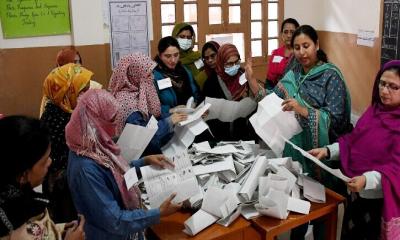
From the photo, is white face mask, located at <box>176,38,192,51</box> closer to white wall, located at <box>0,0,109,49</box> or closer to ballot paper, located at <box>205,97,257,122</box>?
white wall, located at <box>0,0,109,49</box>

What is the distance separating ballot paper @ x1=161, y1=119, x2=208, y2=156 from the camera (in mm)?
2355

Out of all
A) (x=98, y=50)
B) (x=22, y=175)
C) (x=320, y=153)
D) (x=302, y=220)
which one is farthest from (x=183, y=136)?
(x=98, y=50)

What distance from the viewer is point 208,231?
1.66 metres

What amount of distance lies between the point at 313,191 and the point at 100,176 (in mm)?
976

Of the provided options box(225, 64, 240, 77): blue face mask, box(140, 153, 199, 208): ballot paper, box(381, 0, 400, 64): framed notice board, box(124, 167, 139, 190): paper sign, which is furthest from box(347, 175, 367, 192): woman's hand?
box(381, 0, 400, 64): framed notice board

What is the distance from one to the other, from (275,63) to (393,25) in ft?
3.91

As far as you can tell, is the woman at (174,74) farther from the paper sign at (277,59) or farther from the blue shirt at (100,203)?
the blue shirt at (100,203)

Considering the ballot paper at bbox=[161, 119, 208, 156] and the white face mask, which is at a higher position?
the white face mask

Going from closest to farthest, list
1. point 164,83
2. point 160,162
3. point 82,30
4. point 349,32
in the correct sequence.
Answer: point 160,162 → point 164,83 → point 82,30 → point 349,32

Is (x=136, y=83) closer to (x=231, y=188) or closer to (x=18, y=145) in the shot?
(x=231, y=188)

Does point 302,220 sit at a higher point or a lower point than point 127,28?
lower

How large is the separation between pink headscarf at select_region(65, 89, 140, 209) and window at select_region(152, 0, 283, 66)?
263 centimetres

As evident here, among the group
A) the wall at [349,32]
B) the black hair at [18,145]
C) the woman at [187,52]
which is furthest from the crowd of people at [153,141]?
the wall at [349,32]

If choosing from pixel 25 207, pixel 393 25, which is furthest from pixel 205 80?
pixel 25 207
